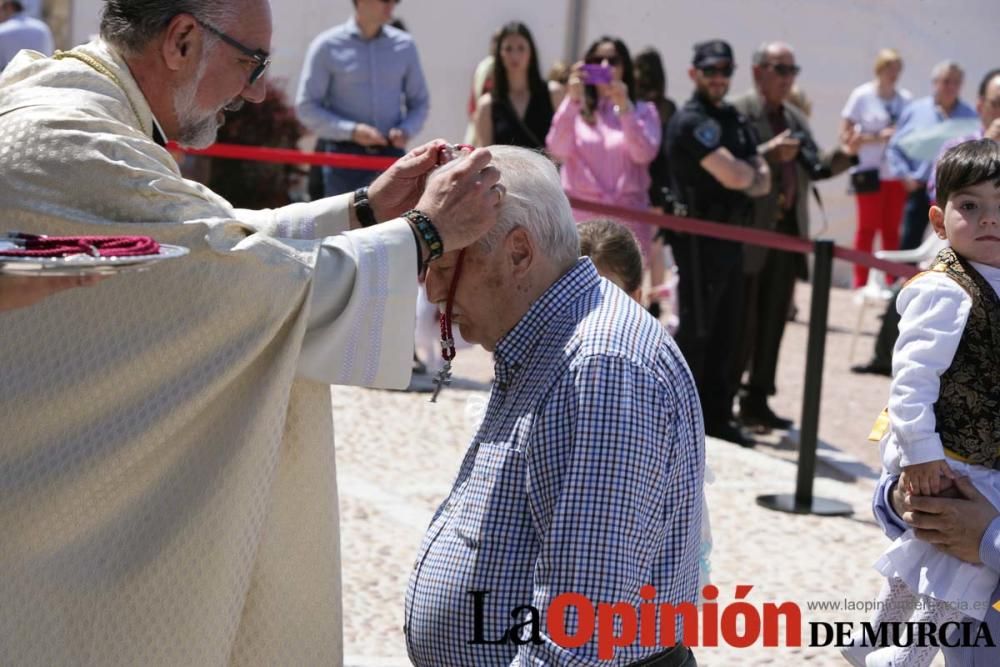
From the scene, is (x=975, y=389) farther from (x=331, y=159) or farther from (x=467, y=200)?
(x=331, y=159)

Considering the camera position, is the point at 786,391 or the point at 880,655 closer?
the point at 880,655

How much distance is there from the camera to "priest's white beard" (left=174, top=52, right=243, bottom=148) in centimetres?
323

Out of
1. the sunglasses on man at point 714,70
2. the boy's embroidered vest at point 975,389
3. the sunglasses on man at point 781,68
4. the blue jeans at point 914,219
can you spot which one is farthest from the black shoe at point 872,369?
the boy's embroidered vest at point 975,389

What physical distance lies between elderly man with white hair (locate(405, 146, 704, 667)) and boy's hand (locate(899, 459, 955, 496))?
1.01 metres

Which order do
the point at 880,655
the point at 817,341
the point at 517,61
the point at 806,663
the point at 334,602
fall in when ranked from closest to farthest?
the point at 334,602, the point at 880,655, the point at 806,663, the point at 817,341, the point at 517,61

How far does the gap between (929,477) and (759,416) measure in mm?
5276

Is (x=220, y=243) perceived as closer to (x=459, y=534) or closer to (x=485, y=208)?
(x=485, y=208)

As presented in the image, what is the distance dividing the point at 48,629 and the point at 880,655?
214 cm

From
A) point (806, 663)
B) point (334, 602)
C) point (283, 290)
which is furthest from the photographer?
point (806, 663)

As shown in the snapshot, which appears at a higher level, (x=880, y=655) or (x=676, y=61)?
(x=676, y=61)

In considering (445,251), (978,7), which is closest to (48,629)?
(445,251)

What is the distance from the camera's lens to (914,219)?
13.1 m

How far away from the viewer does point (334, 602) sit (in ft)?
10.4

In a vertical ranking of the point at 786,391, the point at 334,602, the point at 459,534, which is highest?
the point at 459,534
